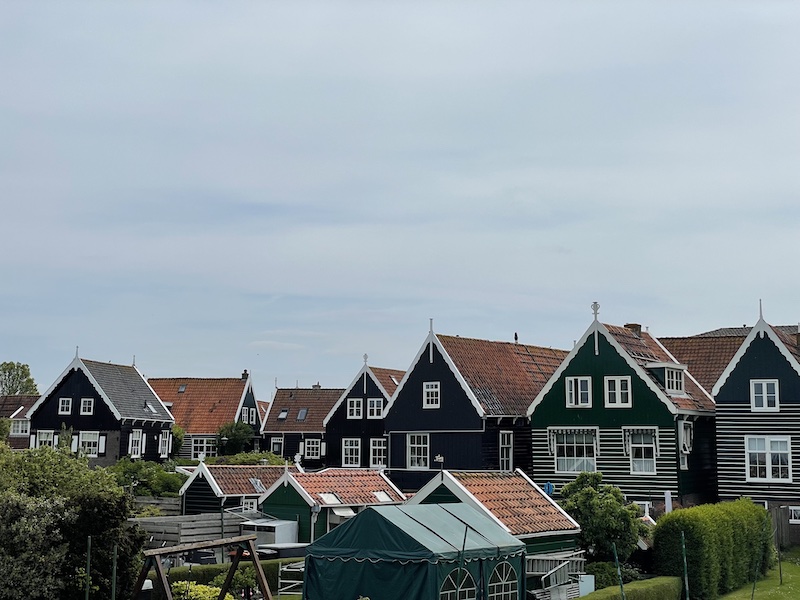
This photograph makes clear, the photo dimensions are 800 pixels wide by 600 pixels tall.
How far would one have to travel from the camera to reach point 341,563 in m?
26.7

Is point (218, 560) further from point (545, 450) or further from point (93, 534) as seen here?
point (545, 450)

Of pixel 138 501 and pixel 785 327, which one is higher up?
pixel 785 327

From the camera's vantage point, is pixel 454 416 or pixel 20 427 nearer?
pixel 454 416

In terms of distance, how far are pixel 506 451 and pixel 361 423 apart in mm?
14597

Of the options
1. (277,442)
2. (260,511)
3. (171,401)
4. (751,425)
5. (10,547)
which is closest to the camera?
(10,547)

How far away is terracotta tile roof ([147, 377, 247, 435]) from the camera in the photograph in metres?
76.1

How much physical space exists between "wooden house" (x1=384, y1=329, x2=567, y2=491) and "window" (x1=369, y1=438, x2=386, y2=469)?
10.6 m

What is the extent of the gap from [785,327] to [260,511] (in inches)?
1877

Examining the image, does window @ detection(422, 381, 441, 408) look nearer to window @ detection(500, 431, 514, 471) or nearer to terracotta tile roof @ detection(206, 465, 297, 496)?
window @ detection(500, 431, 514, 471)

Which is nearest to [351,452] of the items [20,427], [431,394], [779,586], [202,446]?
[431,394]

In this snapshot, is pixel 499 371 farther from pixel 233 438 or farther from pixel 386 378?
pixel 233 438

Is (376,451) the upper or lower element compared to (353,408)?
lower

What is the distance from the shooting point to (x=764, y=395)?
1756 inches

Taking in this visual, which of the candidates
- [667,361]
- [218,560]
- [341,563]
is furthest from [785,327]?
[341,563]
